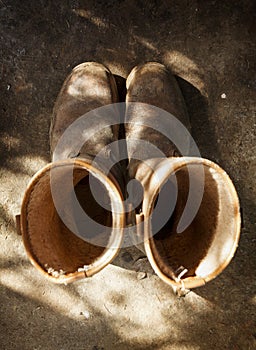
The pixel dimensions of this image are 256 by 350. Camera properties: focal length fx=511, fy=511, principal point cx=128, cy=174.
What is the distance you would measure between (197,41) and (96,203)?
0.84m

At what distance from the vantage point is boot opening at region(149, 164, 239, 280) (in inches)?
70.9

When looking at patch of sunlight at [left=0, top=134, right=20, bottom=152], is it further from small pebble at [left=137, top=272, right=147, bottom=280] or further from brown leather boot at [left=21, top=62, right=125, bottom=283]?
small pebble at [left=137, top=272, right=147, bottom=280]

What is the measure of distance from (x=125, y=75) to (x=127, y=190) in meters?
0.59

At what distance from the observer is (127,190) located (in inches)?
80.0

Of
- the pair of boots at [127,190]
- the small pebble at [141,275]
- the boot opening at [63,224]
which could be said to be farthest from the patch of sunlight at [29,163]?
the small pebble at [141,275]

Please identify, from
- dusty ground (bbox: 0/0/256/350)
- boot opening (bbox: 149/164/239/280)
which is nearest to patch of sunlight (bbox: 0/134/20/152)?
dusty ground (bbox: 0/0/256/350)

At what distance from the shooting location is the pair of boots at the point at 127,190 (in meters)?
1.79

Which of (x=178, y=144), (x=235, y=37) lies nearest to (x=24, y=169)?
(x=178, y=144)

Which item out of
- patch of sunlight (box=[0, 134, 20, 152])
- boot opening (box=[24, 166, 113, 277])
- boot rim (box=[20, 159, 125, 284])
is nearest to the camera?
boot rim (box=[20, 159, 125, 284])

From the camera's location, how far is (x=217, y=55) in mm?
2260

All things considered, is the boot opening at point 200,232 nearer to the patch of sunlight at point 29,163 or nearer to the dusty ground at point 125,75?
the dusty ground at point 125,75

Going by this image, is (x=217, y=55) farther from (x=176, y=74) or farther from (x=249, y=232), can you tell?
(x=249, y=232)

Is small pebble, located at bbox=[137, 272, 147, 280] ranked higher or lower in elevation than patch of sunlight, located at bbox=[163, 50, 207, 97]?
lower

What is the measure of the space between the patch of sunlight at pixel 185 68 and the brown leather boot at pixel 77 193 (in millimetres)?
274
